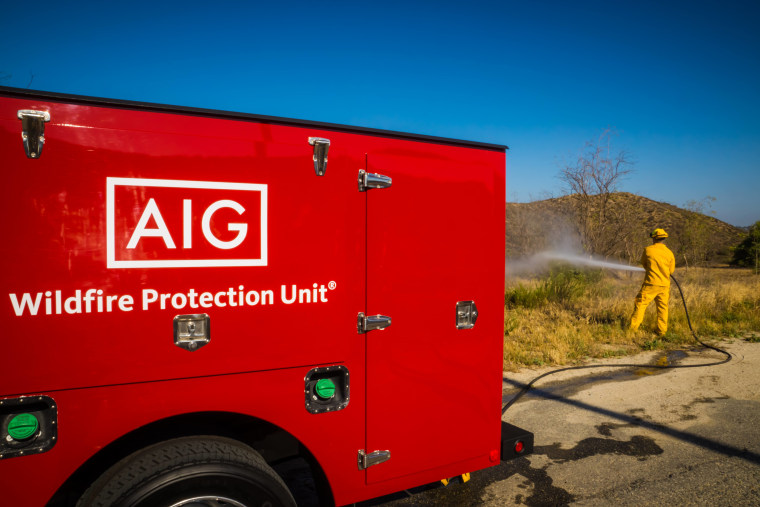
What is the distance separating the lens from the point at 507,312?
997 centimetres

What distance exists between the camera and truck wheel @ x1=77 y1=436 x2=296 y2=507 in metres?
1.92

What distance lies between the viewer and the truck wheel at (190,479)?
1.92 meters

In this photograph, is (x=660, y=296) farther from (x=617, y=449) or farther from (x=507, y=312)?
(x=617, y=449)

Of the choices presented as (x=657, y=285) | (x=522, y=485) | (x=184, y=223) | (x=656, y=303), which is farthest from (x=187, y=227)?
(x=656, y=303)

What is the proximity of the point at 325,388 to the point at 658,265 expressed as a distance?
8.07m

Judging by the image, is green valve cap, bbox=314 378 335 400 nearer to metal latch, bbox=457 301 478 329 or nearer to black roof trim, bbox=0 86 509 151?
metal latch, bbox=457 301 478 329

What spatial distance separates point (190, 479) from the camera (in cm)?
199

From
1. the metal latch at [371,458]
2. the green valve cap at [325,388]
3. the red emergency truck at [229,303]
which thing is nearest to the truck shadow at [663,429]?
the red emergency truck at [229,303]

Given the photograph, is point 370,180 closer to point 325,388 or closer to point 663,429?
point 325,388

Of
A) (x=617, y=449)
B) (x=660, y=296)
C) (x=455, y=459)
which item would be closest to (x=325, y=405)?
(x=455, y=459)

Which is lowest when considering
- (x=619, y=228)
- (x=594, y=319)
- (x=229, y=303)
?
(x=594, y=319)

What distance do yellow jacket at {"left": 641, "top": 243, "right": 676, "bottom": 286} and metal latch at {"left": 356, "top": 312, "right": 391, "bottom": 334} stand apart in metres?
7.63

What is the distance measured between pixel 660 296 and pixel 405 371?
24.8 ft

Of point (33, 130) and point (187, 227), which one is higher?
point (33, 130)
